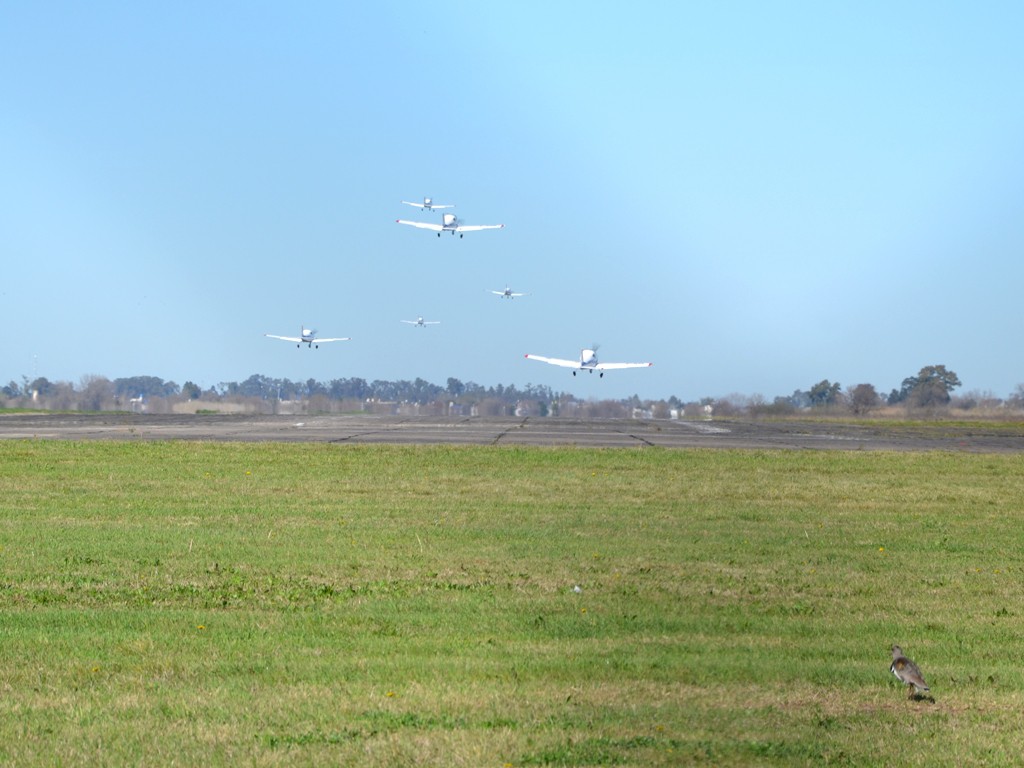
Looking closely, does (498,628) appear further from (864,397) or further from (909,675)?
(864,397)

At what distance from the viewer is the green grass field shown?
320 inches

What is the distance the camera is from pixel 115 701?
348 inches

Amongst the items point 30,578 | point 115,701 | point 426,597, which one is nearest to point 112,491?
point 30,578

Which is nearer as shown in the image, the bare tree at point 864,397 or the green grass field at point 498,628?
the green grass field at point 498,628

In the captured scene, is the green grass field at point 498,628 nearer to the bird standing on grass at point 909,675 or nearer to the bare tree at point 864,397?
the bird standing on grass at point 909,675

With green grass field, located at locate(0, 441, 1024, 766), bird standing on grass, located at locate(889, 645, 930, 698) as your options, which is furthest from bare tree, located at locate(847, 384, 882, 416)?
bird standing on grass, located at locate(889, 645, 930, 698)

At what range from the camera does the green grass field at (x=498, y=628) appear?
26.6ft

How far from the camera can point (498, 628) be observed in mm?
11781

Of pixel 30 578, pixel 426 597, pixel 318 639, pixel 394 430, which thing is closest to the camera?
pixel 318 639

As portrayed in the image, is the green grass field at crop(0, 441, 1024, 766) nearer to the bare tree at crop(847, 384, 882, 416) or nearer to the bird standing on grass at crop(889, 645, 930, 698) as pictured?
the bird standing on grass at crop(889, 645, 930, 698)

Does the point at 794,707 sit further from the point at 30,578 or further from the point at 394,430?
the point at 394,430

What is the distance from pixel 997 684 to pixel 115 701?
6.68m

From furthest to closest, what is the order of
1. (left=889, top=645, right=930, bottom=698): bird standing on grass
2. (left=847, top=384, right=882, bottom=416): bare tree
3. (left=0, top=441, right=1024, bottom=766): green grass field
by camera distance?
(left=847, top=384, right=882, bottom=416): bare tree → (left=889, top=645, right=930, bottom=698): bird standing on grass → (left=0, top=441, right=1024, bottom=766): green grass field

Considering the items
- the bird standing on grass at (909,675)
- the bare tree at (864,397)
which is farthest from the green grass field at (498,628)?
the bare tree at (864,397)
